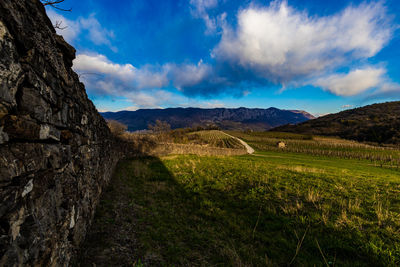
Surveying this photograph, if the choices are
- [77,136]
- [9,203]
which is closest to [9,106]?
[9,203]

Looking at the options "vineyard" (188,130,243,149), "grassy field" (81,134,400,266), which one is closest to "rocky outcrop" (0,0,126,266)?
"grassy field" (81,134,400,266)

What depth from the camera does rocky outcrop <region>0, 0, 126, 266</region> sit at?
5.13ft

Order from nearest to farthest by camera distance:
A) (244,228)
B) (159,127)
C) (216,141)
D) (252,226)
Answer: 1. (244,228)
2. (252,226)
3. (159,127)
4. (216,141)

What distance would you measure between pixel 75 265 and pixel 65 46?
15.0 feet

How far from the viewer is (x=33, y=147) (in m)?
1.98

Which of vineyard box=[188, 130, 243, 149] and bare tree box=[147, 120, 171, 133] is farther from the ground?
bare tree box=[147, 120, 171, 133]

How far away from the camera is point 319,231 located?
5195mm

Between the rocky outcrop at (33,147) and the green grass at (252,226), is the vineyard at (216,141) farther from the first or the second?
the rocky outcrop at (33,147)

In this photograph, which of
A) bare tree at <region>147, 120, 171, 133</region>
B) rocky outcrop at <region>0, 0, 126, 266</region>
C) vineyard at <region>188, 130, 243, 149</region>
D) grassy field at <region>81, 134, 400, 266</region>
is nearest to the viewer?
rocky outcrop at <region>0, 0, 126, 266</region>

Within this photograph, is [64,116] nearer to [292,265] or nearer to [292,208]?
[292,265]

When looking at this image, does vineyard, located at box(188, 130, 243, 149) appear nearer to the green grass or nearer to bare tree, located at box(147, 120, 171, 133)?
bare tree, located at box(147, 120, 171, 133)

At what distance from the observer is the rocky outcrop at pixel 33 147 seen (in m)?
1.56

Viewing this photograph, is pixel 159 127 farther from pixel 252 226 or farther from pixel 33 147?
pixel 33 147

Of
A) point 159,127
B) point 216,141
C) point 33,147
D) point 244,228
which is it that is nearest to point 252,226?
point 244,228
